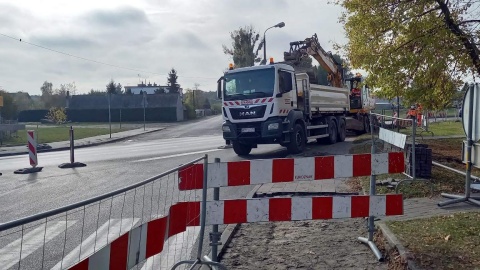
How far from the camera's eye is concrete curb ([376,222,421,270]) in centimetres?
577

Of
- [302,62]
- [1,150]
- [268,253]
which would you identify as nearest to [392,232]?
[268,253]

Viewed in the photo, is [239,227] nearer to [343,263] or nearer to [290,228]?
[290,228]

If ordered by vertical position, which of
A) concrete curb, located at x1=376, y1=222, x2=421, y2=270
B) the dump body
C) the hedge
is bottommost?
the hedge

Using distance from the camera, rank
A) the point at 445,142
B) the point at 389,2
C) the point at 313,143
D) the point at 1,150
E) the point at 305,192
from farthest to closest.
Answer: the point at 1,150 < the point at 313,143 < the point at 445,142 < the point at 389,2 < the point at 305,192

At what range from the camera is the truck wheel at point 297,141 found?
19041 mm

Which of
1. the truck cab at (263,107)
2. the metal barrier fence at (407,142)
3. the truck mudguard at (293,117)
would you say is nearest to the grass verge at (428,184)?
the metal barrier fence at (407,142)

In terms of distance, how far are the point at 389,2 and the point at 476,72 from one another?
12.0 feet

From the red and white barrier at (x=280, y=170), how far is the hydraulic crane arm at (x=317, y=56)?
17302 mm

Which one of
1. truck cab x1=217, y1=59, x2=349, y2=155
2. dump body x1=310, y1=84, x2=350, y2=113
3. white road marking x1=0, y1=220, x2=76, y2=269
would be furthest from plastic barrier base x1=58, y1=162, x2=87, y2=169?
white road marking x1=0, y1=220, x2=76, y2=269

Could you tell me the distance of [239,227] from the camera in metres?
8.49

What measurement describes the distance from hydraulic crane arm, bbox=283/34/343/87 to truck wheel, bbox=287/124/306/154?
468cm

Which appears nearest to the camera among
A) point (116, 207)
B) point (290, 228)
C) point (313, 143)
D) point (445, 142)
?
point (116, 207)

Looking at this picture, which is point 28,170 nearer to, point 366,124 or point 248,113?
point 248,113

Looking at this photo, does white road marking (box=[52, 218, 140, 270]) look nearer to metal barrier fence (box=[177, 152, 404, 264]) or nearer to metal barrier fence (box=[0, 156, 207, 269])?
metal barrier fence (box=[0, 156, 207, 269])
